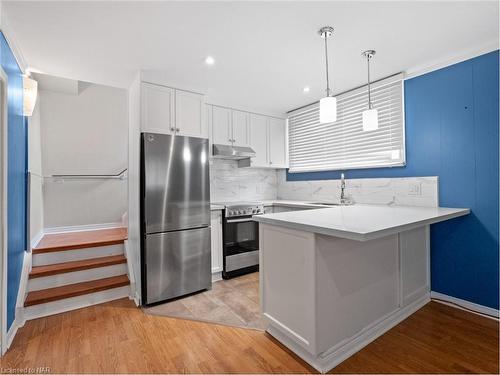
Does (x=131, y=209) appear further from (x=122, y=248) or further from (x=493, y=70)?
(x=493, y=70)

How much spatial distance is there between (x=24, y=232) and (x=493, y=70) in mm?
4568

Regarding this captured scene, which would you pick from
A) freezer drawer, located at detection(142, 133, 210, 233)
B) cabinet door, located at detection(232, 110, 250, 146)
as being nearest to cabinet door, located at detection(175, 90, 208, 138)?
freezer drawer, located at detection(142, 133, 210, 233)

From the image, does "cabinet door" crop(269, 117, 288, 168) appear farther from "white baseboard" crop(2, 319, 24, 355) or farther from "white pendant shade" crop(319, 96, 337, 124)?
"white baseboard" crop(2, 319, 24, 355)

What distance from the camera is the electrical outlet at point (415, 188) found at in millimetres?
2629

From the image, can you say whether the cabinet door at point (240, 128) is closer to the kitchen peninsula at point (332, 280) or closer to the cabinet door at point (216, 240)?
the cabinet door at point (216, 240)

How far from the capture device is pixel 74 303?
8.34ft

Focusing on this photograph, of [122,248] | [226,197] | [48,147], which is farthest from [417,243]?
[48,147]

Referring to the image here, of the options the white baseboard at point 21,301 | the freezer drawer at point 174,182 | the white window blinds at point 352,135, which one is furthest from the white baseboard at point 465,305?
the white baseboard at point 21,301

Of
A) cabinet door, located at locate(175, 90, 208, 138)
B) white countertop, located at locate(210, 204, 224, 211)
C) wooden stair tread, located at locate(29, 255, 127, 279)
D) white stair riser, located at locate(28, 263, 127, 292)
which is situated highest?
cabinet door, located at locate(175, 90, 208, 138)

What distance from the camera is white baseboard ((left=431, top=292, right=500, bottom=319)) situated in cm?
220

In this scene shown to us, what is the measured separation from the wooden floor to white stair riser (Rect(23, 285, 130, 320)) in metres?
0.10

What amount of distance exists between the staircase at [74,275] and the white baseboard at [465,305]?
325 cm

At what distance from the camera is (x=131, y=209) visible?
2955mm

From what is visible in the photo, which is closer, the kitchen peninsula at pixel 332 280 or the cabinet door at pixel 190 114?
the kitchen peninsula at pixel 332 280
